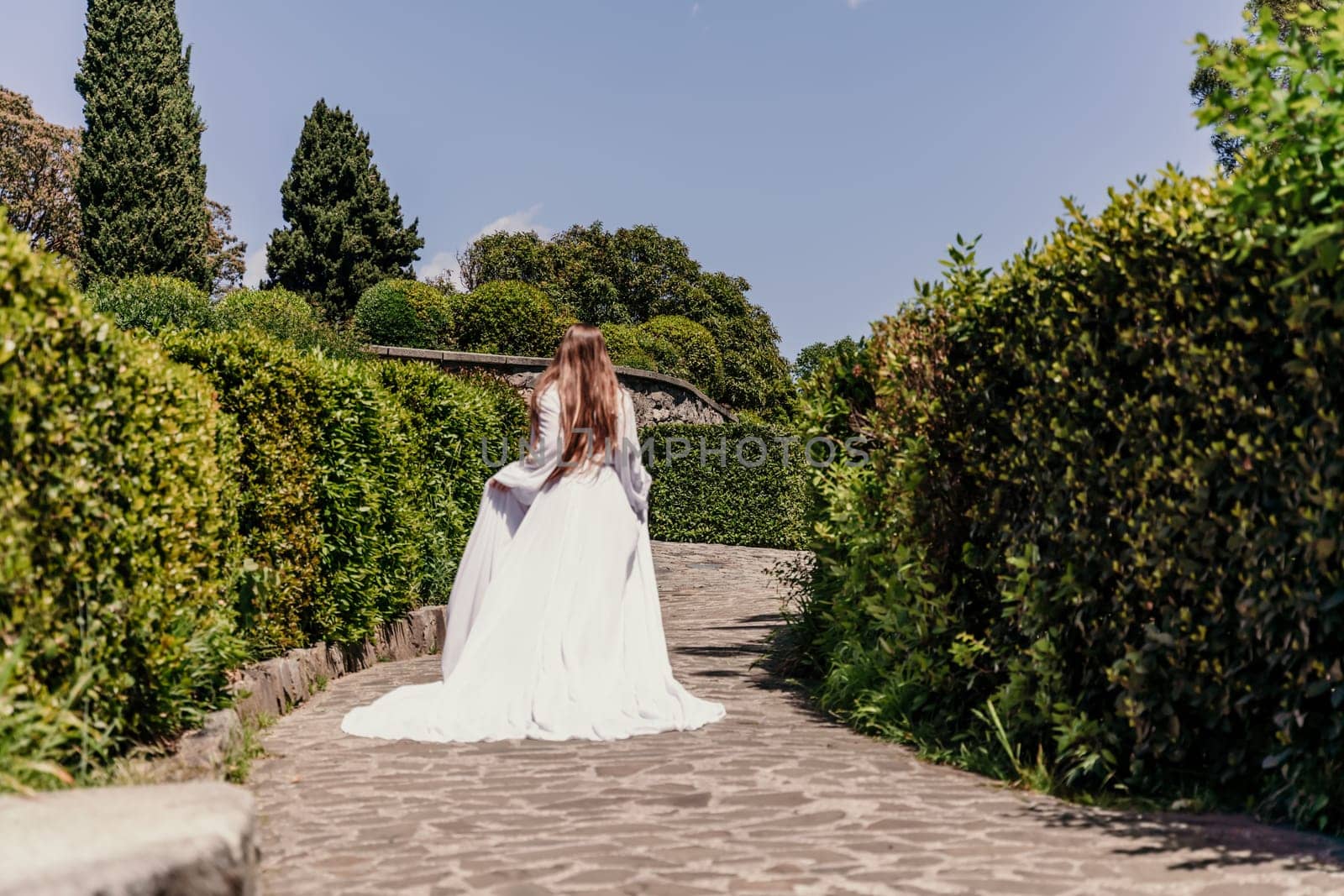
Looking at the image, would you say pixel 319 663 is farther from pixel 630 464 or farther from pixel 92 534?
pixel 92 534

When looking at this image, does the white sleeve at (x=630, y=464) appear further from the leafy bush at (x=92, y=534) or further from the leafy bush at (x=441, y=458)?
the leafy bush at (x=441, y=458)

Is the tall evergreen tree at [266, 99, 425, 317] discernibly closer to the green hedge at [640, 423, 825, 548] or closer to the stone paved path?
the green hedge at [640, 423, 825, 548]

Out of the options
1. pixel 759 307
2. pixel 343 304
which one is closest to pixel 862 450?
pixel 343 304

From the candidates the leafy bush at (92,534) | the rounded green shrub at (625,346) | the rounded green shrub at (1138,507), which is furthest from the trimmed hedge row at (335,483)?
the rounded green shrub at (625,346)

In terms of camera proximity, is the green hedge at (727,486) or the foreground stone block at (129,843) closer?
the foreground stone block at (129,843)

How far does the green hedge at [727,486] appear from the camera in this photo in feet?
75.3

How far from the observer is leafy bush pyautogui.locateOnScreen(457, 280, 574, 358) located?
87.6 feet

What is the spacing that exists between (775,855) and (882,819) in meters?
0.70

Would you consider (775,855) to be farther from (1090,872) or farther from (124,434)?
(124,434)

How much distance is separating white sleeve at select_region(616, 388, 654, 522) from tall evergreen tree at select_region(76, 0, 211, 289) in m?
26.0

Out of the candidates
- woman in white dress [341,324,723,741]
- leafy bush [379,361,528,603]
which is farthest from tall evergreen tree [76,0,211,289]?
Result: woman in white dress [341,324,723,741]

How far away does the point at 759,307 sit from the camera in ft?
165

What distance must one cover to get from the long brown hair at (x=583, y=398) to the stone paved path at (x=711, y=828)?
2044 millimetres

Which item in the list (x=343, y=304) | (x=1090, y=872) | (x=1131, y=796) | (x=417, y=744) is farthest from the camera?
(x=343, y=304)
